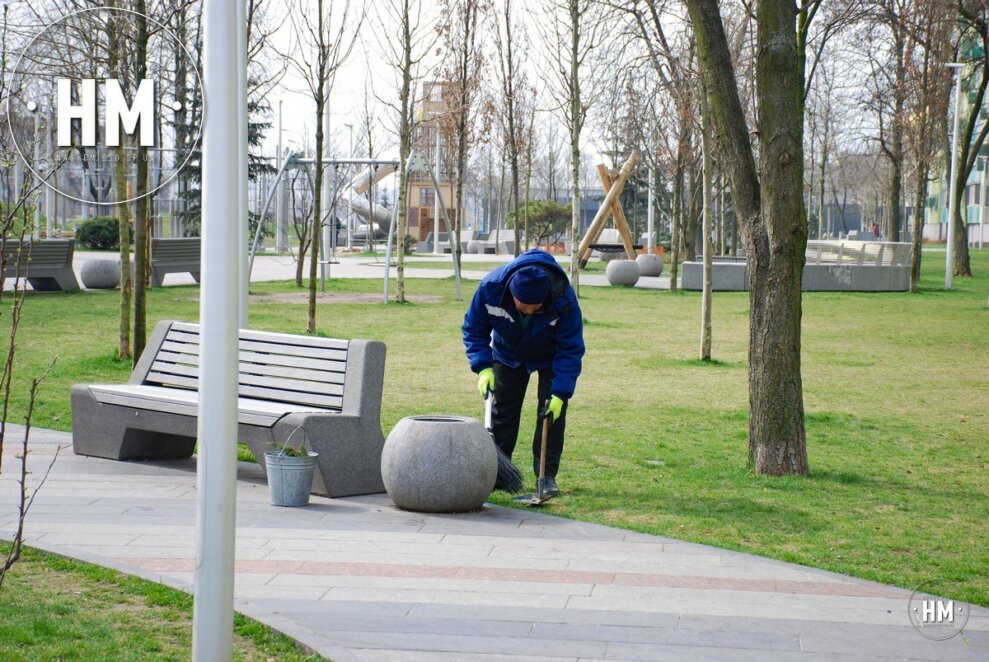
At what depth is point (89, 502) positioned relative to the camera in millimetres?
6941

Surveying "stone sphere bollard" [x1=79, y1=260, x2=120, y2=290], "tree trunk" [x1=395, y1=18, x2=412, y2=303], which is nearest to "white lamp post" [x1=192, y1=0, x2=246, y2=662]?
"tree trunk" [x1=395, y1=18, x2=412, y2=303]

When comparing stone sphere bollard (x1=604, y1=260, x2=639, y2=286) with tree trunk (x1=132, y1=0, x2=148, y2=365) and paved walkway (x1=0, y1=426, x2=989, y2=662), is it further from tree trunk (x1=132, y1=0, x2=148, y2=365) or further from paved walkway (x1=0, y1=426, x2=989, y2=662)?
paved walkway (x1=0, y1=426, x2=989, y2=662)

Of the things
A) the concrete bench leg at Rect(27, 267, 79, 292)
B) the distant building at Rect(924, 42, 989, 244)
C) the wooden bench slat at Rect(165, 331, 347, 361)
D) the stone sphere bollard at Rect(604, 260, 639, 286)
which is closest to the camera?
the wooden bench slat at Rect(165, 331, 347, 361)

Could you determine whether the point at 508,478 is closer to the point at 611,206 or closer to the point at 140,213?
the point at 140,213

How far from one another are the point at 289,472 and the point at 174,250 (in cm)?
2313

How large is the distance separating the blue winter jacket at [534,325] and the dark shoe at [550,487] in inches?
22.0

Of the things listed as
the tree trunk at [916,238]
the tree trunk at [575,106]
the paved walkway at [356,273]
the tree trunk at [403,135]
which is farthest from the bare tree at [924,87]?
the tree trunk at [403,135]

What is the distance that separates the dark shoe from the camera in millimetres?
7340

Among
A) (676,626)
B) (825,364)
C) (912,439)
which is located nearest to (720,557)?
(676,626)

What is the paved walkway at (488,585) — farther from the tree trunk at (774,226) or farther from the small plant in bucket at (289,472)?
the tree trunk at (774,226)

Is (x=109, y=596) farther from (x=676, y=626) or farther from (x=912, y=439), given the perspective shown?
(x=912, y=439)

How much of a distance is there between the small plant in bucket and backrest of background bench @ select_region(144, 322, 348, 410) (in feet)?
1.96

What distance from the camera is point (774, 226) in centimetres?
802

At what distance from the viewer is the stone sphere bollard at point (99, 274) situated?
25.9m
